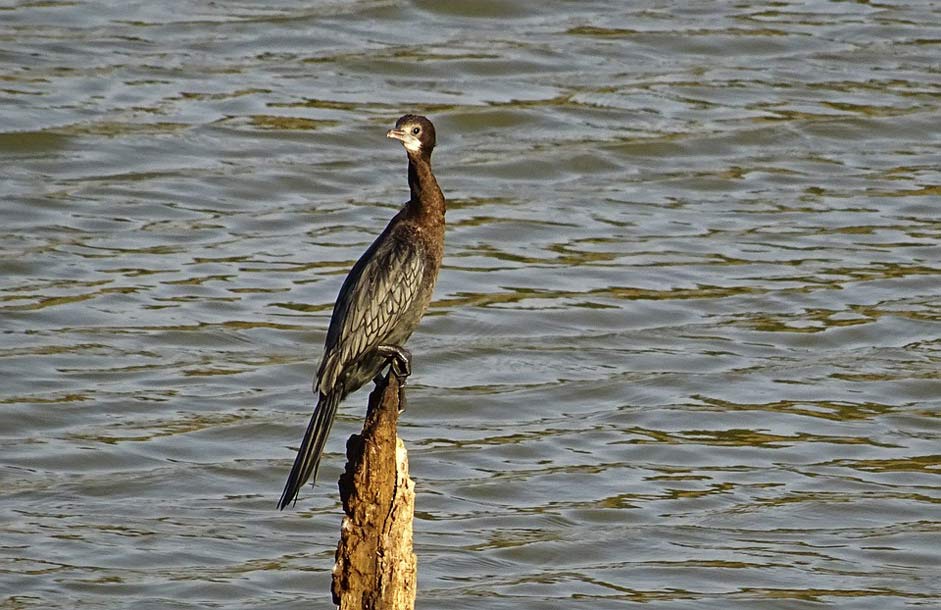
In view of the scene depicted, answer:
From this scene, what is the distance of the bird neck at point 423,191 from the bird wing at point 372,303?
142 millimetres

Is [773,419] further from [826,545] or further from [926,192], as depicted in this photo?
[926,192]

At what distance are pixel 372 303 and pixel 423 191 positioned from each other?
517 millimetres

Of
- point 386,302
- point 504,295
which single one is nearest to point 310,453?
point 386,302

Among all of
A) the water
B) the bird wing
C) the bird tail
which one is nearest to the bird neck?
the bird wing

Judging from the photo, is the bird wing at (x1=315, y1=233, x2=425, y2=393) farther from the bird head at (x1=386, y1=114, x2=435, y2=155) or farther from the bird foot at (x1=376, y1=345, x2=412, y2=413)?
the bird head at (x1=386, y1=114, x2=435, y2=155)

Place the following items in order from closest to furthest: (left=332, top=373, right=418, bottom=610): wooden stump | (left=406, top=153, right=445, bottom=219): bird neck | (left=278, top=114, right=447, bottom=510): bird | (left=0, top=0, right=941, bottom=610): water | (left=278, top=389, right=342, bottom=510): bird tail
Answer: (left=332, top=373, right=418, bottom=610): wooden stump < (left=278, top=389, right=342, bottom=510): bird tail < (left=278, top=114, right=447, bottom=510): bird < (left=406, top=153, right=445, bottom=219): bird neck < (left=0, top=0, right=941, bottom=610): water

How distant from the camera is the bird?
22.4 feet

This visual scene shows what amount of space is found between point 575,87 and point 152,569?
8.71 m

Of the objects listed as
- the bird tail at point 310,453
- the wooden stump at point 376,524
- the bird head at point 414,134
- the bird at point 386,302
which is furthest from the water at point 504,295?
the wooden stump at point 376,524

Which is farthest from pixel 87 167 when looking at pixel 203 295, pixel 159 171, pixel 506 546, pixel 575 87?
pixel 506 546

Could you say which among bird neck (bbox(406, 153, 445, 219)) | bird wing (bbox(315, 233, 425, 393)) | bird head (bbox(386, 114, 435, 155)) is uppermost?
bird head (bbox(386, 114, 435, 155))

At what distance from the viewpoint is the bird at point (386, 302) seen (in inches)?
269

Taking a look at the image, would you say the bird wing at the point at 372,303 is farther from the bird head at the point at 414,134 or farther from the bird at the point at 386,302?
the bird head at the point at 414,134

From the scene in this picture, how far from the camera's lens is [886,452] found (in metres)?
11.5
